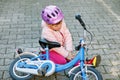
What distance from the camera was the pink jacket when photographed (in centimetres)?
377

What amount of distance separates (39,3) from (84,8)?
1.24m

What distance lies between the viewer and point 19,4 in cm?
724

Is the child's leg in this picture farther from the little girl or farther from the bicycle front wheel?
the bicycle front wheel

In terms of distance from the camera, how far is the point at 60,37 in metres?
3.88

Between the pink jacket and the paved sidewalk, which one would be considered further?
the paved sidewalk

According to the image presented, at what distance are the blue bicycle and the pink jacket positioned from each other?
0.15m

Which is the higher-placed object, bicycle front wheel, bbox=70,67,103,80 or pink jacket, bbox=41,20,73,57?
pink jacket, bbox=41,20,73,57

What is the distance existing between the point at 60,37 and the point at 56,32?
99 mm

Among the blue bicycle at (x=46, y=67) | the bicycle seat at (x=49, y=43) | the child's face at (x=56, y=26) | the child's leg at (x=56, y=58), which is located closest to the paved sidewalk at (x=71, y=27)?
the blue bicycle at (x=46, y=67)

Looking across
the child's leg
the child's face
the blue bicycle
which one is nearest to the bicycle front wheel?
the blue bicycle

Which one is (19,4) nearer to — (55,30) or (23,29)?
(23,29)

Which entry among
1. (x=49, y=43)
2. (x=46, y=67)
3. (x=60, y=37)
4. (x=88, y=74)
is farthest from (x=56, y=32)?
(x=88, y=74)

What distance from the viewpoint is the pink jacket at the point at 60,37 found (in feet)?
12.4

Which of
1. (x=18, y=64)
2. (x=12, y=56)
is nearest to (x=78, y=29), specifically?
(x=12, y=56)
